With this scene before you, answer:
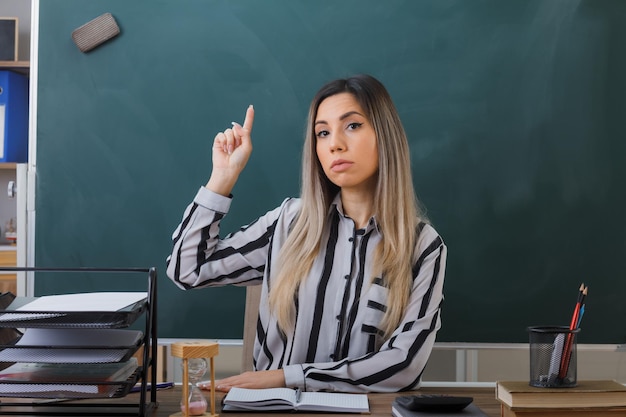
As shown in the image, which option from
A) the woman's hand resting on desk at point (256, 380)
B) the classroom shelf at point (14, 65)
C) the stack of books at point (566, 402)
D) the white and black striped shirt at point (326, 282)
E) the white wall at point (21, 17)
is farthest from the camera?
the white wall at point (21, 17)

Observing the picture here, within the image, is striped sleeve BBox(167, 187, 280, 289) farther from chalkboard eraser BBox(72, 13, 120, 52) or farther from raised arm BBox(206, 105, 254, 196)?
chalkboard eraser BBox(72, 13, 120, 52)

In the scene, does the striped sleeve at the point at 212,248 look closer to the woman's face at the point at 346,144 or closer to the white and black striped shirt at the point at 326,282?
the white and black striped shirt at the point at 326,282

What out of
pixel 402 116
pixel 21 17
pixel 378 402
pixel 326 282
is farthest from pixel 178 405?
pixel 21 17

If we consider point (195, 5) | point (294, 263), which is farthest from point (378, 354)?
point (195, 5)

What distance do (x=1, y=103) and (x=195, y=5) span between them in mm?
1308

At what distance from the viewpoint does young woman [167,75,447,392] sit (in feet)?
5.90

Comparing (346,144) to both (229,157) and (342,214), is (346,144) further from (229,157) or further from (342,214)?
(229,157)

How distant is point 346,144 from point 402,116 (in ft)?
2.26

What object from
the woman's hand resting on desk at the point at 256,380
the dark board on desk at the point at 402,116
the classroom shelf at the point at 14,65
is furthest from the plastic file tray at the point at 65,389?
the classroom shelf at the point at 14,65

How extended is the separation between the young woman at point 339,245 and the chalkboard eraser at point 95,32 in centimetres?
77

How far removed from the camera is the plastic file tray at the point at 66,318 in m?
1.18

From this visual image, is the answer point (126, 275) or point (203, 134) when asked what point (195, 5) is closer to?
point (203, 134)

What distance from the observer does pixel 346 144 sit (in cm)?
182

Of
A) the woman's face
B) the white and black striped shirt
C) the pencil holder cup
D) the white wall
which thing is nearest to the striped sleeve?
the white and black striped shirt
